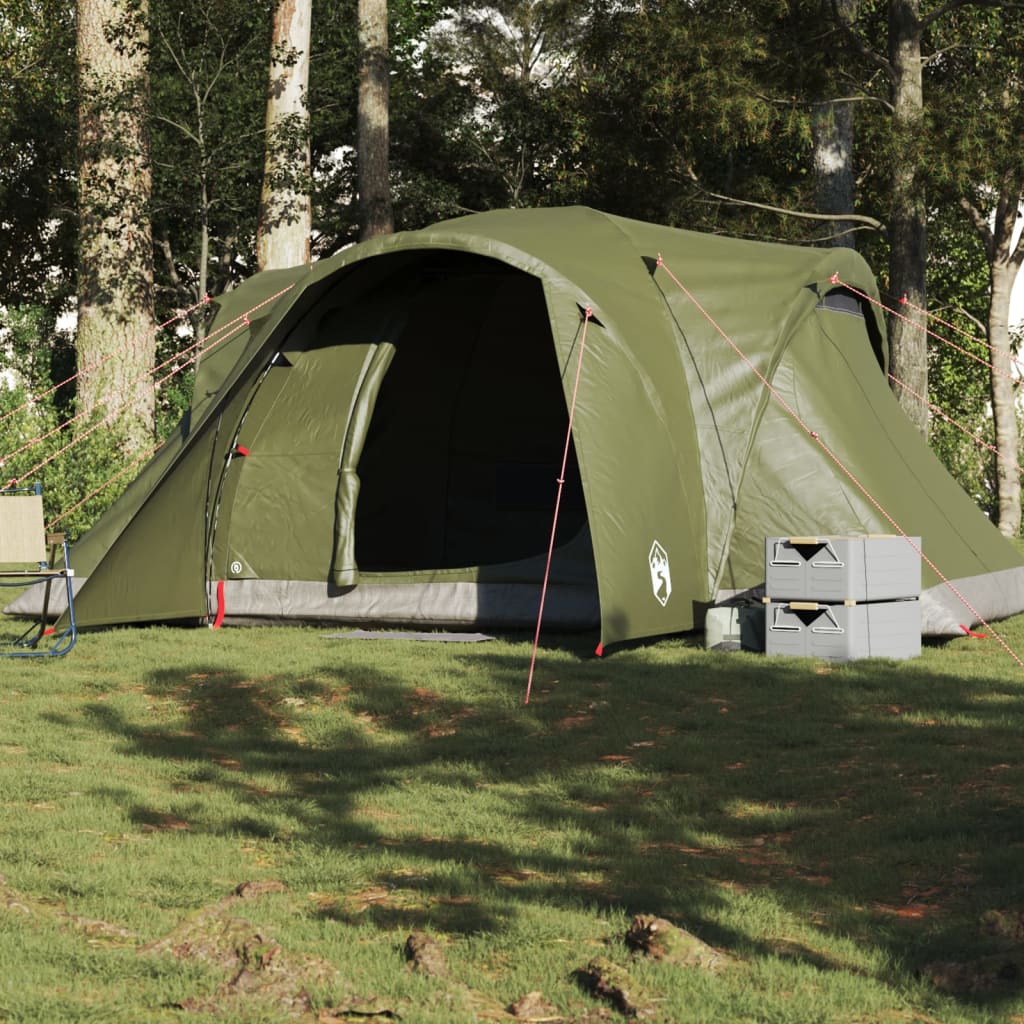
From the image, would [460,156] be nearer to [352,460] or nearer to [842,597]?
[352,460]

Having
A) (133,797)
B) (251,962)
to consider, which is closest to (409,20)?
(133,797)

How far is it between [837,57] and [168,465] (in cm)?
1012

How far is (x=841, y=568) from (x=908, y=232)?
8866 mm

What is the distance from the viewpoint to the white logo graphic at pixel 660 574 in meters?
8.77

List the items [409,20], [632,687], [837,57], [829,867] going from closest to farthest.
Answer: [829,867]
[632,687]
[837,57]
[409,20]

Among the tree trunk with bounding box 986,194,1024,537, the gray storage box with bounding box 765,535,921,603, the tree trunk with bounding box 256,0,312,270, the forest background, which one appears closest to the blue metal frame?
the forest background

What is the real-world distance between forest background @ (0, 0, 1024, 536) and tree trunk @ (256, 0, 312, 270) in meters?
0.05

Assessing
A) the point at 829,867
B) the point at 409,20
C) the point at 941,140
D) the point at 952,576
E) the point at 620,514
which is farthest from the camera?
the point at 409,20

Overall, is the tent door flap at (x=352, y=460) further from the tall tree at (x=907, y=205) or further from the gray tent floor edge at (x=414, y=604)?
the tall tree at (x=907, y=205)

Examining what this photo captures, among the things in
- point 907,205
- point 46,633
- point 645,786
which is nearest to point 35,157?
point 907,205

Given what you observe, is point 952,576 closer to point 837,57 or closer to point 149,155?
point 837,57

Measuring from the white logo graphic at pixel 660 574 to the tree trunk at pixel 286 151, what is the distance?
9.09m

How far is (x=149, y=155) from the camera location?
679 inches

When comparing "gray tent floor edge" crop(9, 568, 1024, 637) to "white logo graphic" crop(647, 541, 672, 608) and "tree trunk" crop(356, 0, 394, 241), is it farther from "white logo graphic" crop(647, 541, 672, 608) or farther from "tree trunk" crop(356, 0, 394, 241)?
"tree trunk" crop(356, 0, 394, 241)
